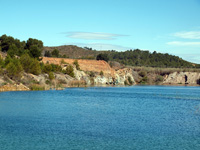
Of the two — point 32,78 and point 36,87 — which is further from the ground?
point 32,78

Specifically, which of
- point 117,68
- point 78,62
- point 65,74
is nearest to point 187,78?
point 117,68

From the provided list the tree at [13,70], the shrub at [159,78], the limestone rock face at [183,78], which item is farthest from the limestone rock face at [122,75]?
the tree at [13,70]

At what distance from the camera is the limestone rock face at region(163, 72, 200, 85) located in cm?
14962

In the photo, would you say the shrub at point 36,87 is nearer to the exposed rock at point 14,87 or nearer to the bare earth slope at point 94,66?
the exposed rock at point 14,87

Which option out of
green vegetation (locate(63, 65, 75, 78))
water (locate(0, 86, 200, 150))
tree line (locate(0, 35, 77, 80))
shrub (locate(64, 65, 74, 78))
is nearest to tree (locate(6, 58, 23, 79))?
tree line (locate(0, 35, 77, 80))

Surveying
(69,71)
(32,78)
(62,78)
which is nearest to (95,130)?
(32,78)

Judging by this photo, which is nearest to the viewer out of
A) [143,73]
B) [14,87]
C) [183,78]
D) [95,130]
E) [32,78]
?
[95,130]

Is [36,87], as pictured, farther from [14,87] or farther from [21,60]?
[21,60]

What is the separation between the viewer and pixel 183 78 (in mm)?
151250

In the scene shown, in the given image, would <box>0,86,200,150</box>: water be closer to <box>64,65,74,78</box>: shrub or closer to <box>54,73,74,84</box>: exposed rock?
<box>54,73,74,84</box>: exposed rock

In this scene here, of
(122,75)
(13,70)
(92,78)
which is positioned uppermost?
(13,70)

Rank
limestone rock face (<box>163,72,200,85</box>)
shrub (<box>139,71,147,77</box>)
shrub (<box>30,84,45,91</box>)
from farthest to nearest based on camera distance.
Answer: shrub (<box>139,71,147,77</box>), limestone rock face (<box>163,72,200,85</box>), shrub (<box>30,84,45,91</box>)

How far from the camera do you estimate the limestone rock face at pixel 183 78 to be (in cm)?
14962

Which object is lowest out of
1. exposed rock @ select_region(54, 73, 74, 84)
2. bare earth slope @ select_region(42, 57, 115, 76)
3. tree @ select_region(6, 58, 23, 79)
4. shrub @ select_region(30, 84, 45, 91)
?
shrub @ select_region(30, 84, 45, 91)
